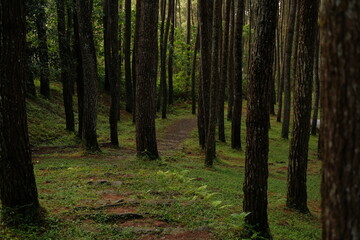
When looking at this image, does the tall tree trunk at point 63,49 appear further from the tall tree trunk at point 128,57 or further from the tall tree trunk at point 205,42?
the tall tree trunk at point 205,42

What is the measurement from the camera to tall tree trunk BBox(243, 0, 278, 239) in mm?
5352

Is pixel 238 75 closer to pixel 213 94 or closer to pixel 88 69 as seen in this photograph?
pixel 213 94

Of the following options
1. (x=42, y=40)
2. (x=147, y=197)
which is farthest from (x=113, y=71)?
(x=147, y=197)

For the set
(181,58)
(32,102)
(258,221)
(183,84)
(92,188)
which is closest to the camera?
(258,221)

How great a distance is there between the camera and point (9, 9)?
186 inches

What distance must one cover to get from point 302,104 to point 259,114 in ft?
10.5

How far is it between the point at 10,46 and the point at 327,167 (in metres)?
4.32

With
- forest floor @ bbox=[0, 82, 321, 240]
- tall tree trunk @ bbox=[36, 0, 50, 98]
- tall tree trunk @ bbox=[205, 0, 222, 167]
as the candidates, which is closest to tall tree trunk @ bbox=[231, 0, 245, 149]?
forest floor @ bbox=[0, 82, 321, 240]

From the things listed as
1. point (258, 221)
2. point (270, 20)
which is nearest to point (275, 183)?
point (258, 221)

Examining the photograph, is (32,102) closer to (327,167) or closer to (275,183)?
(275,183)

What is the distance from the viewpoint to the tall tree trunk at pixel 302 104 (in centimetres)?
786

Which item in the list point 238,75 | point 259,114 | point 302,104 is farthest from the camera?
point 238,75

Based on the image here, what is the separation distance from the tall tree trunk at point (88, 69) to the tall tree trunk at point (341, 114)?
442 inches

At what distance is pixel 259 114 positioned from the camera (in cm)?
545
